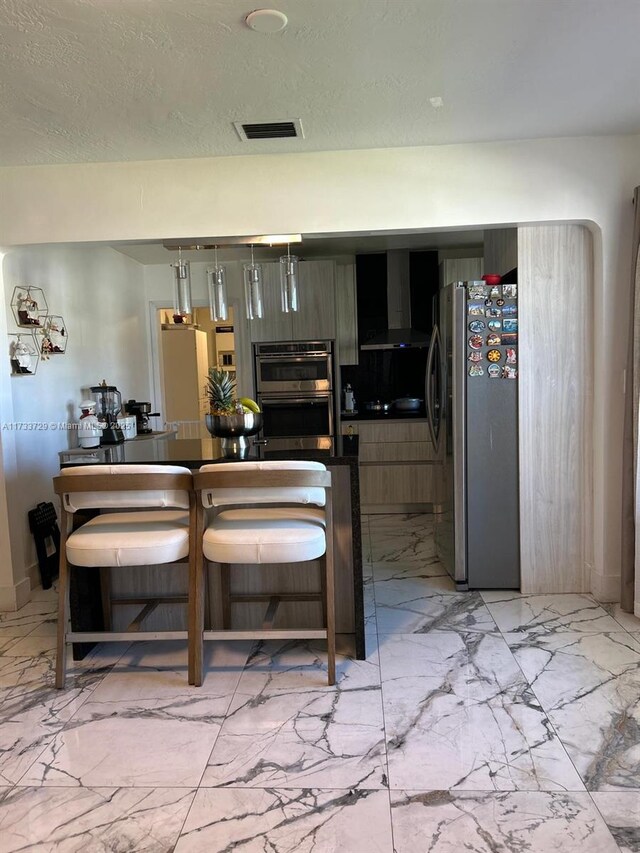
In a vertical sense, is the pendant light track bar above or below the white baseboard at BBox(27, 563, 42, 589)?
above

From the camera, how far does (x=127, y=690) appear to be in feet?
7.88

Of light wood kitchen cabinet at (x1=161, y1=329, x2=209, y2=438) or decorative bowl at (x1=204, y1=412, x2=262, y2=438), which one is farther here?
light wood kitchen cabinet at (x1=161, y1=329, x2=209, y2=438)

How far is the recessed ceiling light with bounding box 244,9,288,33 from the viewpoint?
1.82 meters

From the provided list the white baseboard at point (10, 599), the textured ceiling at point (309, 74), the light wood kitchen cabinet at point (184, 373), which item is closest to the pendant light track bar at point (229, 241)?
the textured ceiling at point (309, 74)

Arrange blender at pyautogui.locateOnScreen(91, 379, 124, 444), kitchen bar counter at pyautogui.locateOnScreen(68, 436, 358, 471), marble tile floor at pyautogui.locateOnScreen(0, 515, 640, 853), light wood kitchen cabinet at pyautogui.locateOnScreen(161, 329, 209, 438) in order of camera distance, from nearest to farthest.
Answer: marble tile floor at pyautogui.locateOnScreen(0, 515, 640, 853), kitchen bar counter at pyautogui.locateOnScreen(68, 436, 358, 471), blender at pyautogui.locateOnScreen(91, 379, 124, 444), light wood kitchen cabinet at pyautogui.locateOnScreen(161, 329, 209, 438)

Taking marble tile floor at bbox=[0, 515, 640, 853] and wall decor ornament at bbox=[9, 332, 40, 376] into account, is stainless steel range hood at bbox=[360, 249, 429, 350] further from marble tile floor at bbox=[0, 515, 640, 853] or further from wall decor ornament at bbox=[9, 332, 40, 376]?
marble tile floor at bbox=[0, 515, 640, 853]

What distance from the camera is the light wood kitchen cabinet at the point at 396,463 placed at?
17.2ft

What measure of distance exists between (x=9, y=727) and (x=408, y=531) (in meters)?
3.20

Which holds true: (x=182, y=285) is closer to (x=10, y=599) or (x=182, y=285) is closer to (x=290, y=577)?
(x=290, y=577)

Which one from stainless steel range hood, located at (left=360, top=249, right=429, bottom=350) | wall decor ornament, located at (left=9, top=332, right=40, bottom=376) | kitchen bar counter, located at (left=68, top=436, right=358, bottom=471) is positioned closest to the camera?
kitchen bar counter, located at (left=68, top=436, right=358, bottom=471)

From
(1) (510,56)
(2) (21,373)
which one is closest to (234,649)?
(2) (21,373)

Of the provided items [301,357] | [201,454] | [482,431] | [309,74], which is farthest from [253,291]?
[301,357]

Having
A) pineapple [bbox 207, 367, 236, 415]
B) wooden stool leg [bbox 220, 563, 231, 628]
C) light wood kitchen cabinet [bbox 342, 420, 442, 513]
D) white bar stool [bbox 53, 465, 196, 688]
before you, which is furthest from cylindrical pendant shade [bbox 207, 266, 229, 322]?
light wood kitchen cabinet [bbox 342, 420, 442, 513]

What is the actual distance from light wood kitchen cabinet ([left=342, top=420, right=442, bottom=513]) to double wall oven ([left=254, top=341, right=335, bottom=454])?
0.31 meters
